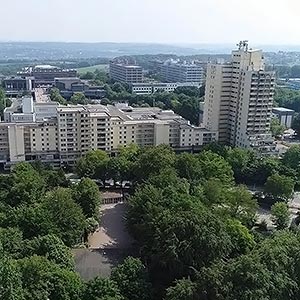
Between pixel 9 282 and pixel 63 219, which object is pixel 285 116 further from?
pixel 9 282

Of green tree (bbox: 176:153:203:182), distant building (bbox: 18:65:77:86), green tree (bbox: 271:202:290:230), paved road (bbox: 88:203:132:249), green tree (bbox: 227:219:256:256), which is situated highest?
distant building (bbox: 18:65:77:86)

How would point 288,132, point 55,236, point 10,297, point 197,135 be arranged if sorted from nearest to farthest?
point 10,297, point 55,236, point 197,135, point 288,132

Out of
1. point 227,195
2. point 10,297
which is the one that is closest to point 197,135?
point 227,195

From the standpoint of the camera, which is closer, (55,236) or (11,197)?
(55,236)

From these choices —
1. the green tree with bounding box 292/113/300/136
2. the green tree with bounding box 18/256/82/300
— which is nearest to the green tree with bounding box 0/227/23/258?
the green tree with bounding box 18/256/82/300

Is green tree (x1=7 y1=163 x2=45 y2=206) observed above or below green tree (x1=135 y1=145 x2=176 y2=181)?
below

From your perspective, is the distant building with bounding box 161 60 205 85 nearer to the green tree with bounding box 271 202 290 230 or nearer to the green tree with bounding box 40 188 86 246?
the green tree with bounding box 271 202 290 230

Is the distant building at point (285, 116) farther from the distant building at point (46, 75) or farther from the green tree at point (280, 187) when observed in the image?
the distant building at point (46, 75)

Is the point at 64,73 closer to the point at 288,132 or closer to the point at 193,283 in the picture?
the point at 288,132
